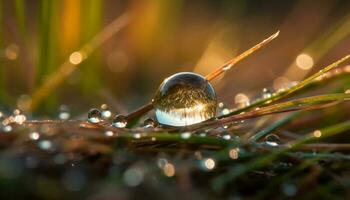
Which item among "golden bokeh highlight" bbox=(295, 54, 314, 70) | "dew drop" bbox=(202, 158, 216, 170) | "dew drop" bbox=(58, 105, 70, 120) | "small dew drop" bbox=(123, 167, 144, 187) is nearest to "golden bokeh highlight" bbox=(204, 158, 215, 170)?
"dew drop" bbox=(202, 158, 216, 170)

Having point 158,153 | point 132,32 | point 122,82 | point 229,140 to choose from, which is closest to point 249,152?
point 229,140

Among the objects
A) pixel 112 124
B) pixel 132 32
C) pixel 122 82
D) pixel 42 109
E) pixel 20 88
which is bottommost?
pixel 112 124

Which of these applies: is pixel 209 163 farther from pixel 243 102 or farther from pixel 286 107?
pixel 243 102

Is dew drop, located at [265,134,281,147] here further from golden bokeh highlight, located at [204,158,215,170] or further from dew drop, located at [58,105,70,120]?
dew drop, located at [58,105,70,120]

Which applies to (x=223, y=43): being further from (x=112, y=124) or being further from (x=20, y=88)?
(x=112, y=124)

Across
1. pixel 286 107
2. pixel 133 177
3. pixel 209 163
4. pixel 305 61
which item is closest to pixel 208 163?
pixel 209 163

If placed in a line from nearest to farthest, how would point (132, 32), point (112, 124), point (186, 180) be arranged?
point (186, 180)
point (112, 124)
point (132, 32)

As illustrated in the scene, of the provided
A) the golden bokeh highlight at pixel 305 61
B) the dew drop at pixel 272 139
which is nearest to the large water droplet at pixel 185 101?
the dew drop at pixel 272 139
